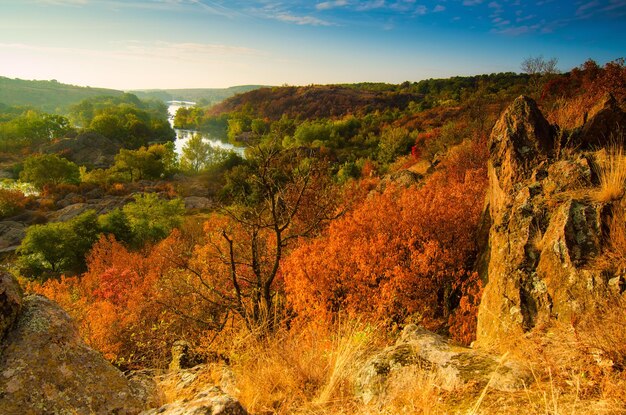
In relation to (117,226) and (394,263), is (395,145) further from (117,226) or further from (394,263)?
(394,263)

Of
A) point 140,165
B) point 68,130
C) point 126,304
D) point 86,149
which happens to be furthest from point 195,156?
point 126,304

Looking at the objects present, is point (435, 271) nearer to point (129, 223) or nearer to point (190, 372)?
point (190, 372)

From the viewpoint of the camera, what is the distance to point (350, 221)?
557 inches

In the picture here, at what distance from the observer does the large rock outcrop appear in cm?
476

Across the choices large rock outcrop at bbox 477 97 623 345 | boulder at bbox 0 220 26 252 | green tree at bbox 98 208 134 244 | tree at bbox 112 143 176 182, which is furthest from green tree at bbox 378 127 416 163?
boulder at bbox 0 220 26 252

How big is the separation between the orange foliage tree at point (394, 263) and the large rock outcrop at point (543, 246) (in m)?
3.25

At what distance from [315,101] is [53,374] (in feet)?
405

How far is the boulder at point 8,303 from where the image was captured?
3.40m

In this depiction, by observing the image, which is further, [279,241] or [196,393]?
[279,241]

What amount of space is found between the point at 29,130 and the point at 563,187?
112 meters

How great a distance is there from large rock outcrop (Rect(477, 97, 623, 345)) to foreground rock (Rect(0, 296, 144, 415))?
199 inches

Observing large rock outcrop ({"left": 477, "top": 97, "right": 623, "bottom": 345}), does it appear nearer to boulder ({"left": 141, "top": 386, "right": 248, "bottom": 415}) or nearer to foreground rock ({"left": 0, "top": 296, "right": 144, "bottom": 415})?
boulder ({"left": 141, "top": 386, "right": 248, "bottom": 415})

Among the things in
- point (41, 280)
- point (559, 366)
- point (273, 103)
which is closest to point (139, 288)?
point (41, 280)

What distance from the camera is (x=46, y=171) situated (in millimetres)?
57500
